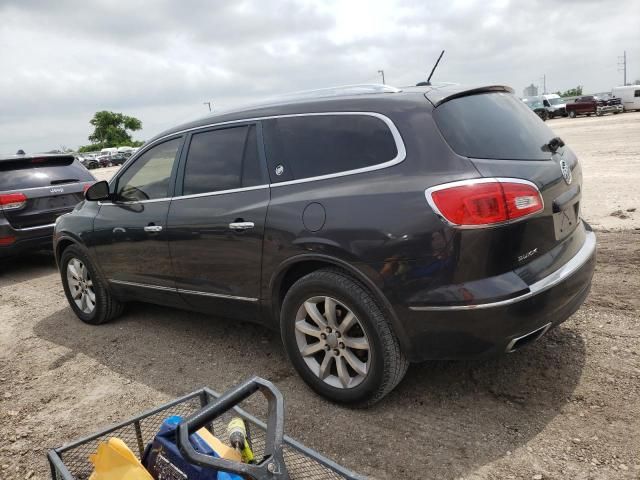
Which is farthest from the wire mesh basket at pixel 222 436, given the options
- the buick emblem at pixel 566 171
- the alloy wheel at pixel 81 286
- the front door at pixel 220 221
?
the alloy wheel at pixel 81 286

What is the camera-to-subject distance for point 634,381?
3090mm

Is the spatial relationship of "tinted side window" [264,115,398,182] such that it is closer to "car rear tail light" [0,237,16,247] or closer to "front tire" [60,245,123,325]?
"front tire" [60,245,123,325]

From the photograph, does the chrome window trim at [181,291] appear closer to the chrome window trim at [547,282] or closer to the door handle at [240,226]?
the door handle at [240,226]

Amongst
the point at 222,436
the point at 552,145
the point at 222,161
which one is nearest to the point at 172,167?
the point at 222,161

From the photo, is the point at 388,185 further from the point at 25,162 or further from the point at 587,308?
the point at 25,162

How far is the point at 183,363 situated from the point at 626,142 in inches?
665

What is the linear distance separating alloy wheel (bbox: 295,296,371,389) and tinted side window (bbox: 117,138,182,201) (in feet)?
5.38

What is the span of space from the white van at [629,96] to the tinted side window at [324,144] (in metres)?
42.7

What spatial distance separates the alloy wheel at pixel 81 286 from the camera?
504 centimetres

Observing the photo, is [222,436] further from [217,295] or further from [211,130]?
→ [211,130]

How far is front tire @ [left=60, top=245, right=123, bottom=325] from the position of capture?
194 inches

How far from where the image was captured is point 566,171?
3.12 metres

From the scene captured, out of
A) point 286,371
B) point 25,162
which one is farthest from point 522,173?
point 25,162

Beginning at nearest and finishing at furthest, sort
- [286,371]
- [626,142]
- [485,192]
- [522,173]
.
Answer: [485,192] → [522,173] → [286,371] → [626,142]
